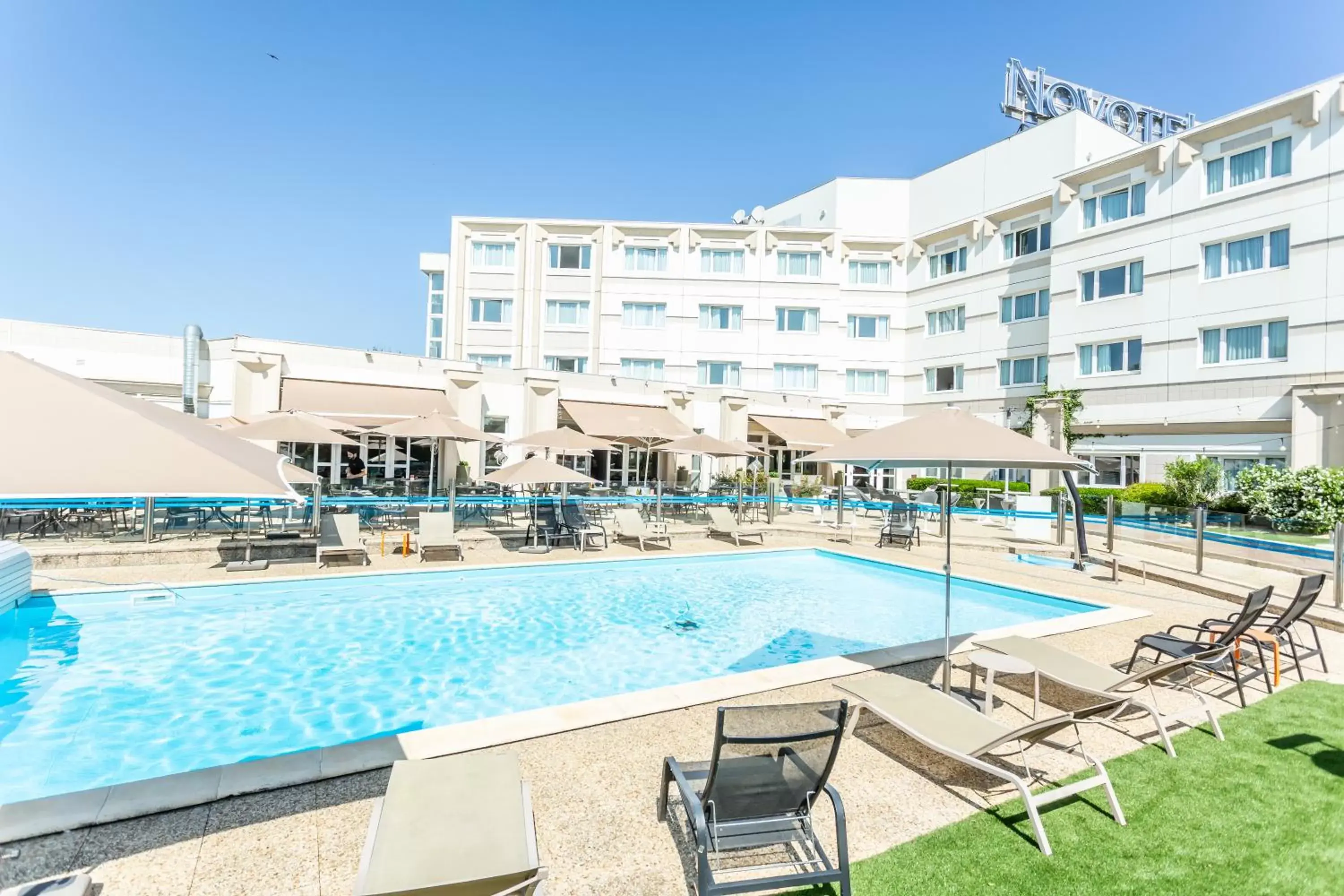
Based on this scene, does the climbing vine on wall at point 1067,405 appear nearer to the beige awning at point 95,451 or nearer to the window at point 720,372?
the window at point 720,372

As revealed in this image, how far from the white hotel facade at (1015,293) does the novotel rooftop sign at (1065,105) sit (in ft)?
18.9

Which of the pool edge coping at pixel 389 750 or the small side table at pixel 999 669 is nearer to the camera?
the pool edge coping at pixel 389 750

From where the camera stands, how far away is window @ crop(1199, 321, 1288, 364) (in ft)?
87.6

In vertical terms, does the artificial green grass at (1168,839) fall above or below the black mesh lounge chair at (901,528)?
below

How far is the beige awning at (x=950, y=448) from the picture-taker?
6625mm

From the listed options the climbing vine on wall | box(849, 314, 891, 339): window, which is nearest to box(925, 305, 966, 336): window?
box(849, 314, 891, 339): window

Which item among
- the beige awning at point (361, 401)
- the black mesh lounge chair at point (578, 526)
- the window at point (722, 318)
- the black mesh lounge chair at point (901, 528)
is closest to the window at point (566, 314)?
the window at point (722, 318)

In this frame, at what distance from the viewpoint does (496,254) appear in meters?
43.2

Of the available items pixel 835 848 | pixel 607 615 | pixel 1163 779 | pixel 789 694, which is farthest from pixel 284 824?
pixel 607 615

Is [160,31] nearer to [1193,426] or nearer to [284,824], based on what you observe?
[284,824]

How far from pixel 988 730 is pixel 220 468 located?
5.64 metres

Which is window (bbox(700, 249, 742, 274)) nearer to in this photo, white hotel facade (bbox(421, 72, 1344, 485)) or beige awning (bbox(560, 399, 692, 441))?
white hotel facade (bbox(421, 72, 1344, 485))

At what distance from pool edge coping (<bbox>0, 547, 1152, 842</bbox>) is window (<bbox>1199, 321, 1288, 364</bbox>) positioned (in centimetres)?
2787

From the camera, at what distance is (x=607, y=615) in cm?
1256
